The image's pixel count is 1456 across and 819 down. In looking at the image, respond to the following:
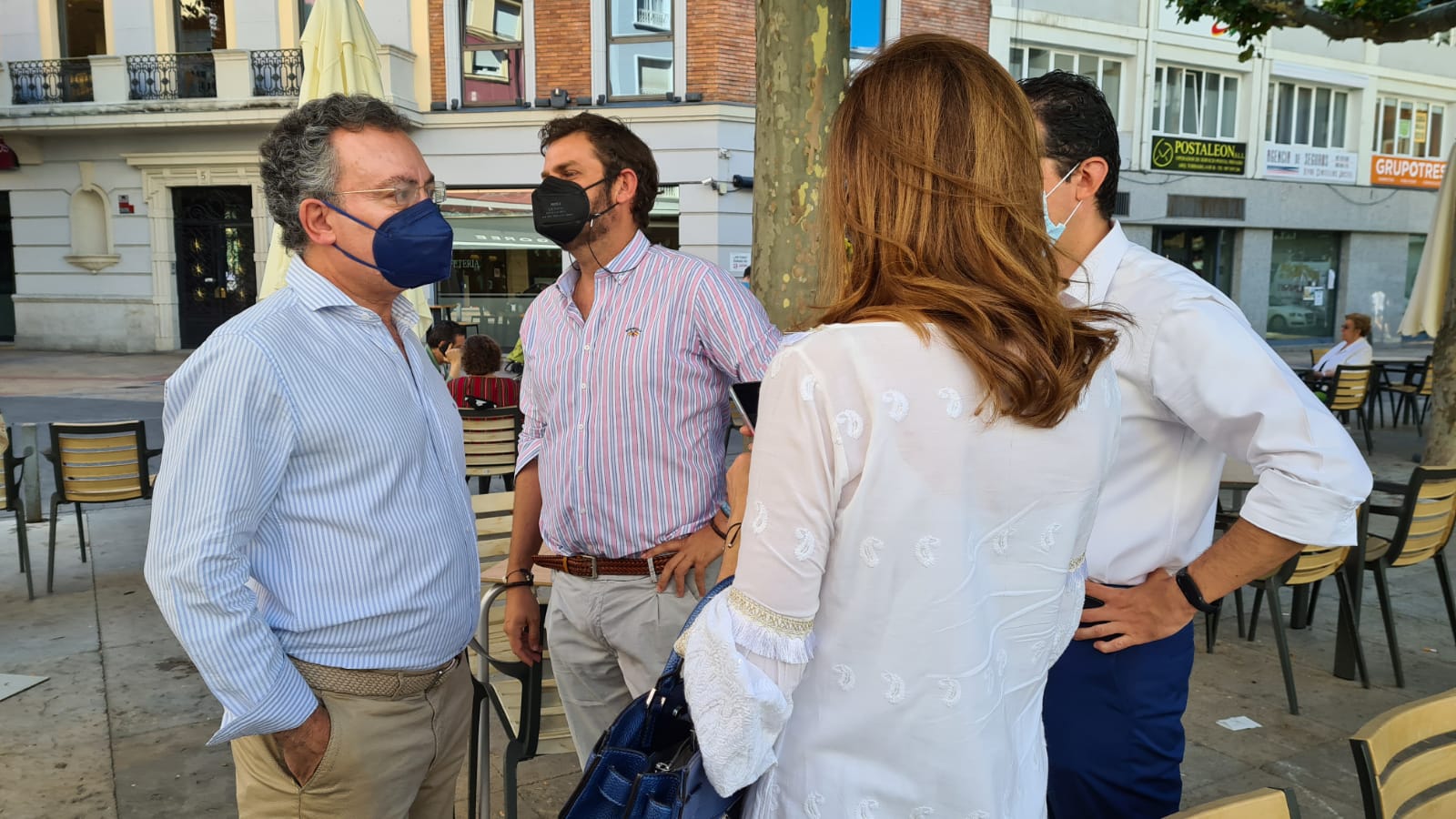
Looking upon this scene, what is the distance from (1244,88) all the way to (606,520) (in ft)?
78.7

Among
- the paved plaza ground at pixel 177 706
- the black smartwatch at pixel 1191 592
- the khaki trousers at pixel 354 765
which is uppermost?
the black smartwatch at pixel 1191 592

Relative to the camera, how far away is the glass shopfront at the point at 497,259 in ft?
59.1

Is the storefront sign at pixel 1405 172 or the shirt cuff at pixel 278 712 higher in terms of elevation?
the storefront sign at pixel 1405 172

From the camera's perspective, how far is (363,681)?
1.93 metres

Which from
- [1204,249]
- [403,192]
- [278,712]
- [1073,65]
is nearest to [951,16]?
[1073,65]

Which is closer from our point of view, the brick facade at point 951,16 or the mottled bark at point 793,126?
the mottled bark at point 793,126

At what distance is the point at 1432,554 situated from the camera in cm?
488

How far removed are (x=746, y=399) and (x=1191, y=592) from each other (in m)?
0.89

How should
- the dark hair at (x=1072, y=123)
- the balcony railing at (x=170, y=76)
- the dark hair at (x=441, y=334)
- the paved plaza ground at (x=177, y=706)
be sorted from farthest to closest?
1. the balcony railing at (x=170, y=76)
2. the dark hair at (x=441, y=334)
3. the paved plaza ground at (x=177, y=706)
4. the dark hair at (x=1072, y=123)

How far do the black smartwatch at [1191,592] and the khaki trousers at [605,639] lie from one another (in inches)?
44.1

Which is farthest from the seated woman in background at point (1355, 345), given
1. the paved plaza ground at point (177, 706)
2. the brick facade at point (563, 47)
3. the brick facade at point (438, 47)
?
the brick facade at point (438, 47)

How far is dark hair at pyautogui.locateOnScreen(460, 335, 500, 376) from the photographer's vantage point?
7.25 meters

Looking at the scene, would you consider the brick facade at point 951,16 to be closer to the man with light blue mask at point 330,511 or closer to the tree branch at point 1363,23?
the tree branch at point 1363,23

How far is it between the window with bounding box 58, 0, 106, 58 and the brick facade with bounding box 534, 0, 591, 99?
343 inches
